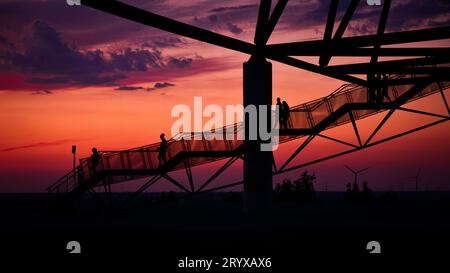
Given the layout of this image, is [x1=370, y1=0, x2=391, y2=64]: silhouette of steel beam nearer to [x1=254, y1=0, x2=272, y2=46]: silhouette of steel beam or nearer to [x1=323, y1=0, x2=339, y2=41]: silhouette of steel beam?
[x1=323, y1=0, x2=339, y2=41]: silhouette of steel beam

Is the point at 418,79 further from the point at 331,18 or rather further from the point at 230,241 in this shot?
the point at 230,241

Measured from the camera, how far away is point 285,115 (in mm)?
42031

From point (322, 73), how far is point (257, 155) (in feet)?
18.1

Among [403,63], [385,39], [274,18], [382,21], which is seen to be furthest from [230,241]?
[403,63]

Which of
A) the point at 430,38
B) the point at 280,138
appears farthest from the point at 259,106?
the point at 430,38

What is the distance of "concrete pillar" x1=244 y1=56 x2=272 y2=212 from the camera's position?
1582 inches

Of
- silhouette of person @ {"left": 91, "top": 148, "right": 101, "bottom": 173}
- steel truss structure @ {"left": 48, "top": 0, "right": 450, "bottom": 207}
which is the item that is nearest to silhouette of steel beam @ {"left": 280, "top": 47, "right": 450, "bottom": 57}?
steel truss structure @ {"left": 48, "top": 0, "right": 450, "bottom": 207}

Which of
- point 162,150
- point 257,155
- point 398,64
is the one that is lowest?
point 257,155

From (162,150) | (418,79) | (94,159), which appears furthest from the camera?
(94,159)

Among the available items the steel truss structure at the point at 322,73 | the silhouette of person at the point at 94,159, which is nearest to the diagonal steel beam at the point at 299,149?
the steel truss structure at the point at 322,73

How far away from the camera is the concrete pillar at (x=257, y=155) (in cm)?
4019

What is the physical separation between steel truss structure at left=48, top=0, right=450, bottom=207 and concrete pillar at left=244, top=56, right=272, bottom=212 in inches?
20.9
